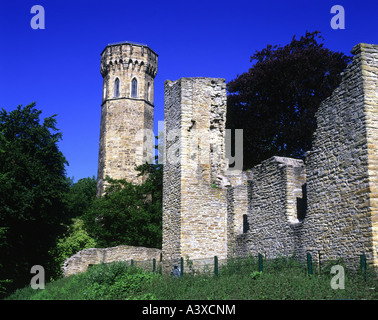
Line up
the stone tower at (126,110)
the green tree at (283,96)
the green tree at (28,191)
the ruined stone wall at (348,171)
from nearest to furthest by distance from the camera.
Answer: the ruined stone wall at (348,171) < the green tree at (28,191) < the green tree at (283,96) < the stone tower at (126,110)

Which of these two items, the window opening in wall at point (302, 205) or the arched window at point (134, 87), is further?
the arched window at point (134, 87)

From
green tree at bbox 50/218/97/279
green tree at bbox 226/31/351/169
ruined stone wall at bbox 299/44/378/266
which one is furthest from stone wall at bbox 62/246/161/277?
ruined stone wall at bbox 299/44/378/266

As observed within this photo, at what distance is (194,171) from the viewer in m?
16.9

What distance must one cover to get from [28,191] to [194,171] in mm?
10766

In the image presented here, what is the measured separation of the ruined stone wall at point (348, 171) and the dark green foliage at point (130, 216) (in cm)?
1506

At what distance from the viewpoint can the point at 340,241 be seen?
10.9 metres

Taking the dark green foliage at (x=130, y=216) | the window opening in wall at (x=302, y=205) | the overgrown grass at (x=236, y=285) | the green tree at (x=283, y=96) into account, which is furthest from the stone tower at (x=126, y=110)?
the window opening in wall at (x=302, y=205)

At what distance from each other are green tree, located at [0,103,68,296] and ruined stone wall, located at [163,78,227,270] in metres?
8.86

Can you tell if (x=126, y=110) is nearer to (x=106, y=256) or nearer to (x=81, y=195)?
(x=81, y=195)

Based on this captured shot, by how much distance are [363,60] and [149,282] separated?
8511mm

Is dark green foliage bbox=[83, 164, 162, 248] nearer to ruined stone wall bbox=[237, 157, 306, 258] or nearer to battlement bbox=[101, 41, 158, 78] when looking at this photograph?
ruined stone wall bbox=[237, 157, 306, 258]

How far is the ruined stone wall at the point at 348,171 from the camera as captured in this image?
10258mm

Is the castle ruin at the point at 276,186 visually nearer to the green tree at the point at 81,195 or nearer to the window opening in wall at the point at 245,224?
the window opening in wall at the point at 245,224

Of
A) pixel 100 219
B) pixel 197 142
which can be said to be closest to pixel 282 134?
pixel 197 142
